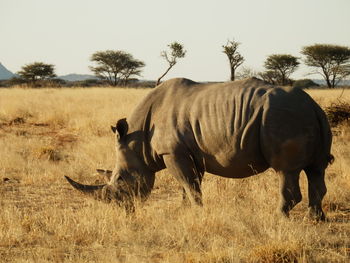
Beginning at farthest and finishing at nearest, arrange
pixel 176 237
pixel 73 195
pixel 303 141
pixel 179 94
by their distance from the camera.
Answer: pixel 73 195
pixel 179 94
pixel 303 141
pixel 176 237

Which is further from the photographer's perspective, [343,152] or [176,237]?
[343,152]

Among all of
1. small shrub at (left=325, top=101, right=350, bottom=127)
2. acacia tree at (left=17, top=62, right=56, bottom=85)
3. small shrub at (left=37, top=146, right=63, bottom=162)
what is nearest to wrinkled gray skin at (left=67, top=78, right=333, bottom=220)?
small shrub at (left=37, top=146, right=63, bottom=162)

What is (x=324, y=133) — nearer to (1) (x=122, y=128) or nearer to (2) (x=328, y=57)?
(1) (x=122, y=128)

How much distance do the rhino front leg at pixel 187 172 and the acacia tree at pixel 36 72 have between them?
43.0 m

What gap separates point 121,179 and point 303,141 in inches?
84.8

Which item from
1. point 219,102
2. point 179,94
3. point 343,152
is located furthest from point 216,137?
point 343,152

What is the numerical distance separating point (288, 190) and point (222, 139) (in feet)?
2.79

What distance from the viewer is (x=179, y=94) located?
621 cm

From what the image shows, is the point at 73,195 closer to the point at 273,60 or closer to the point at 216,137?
the point at 216,137

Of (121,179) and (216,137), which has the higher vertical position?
(216,137)

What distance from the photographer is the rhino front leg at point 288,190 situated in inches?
216

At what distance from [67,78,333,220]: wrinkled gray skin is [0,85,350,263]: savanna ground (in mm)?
326

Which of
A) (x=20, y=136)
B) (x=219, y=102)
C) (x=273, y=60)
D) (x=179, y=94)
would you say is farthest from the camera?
(x=273, y=60)

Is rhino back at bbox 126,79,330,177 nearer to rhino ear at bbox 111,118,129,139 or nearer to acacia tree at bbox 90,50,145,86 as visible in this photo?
rhino ear at bbox 111,118,129,139
